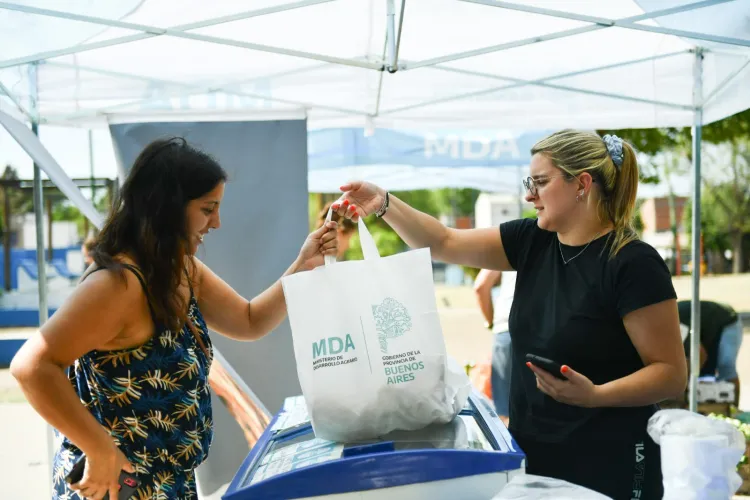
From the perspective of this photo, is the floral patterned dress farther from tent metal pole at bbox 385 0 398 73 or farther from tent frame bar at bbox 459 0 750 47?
tent frame bar at bbox 459 0 750 47

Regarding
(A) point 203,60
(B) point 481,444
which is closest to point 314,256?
(B) point 481,444

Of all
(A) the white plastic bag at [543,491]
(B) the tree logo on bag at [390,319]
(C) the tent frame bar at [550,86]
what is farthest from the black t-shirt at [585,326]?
(C) the tent frame bar at [550,86]

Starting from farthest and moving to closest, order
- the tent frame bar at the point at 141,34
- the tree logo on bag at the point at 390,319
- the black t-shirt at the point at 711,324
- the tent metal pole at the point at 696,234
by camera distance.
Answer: the black t-shirt at the point at 711,324 → the tent metal pole at the point at 696,234 → the tent frame bar at the point at 141,34 → the tree logo on bag at the point at 390,319

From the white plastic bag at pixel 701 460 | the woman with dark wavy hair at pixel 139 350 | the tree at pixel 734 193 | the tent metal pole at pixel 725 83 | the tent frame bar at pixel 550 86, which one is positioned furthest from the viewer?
the tree at pixel 734 193

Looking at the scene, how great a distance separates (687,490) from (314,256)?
1104mm

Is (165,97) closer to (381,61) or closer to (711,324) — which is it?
(381,61)

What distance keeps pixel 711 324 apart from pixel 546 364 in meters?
4.75

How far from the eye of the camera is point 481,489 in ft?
4.46

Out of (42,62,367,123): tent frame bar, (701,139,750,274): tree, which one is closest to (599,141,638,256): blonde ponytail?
(42,62,367,123): tent frame bar

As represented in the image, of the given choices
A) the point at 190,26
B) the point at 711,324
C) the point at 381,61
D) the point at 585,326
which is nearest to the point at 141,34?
the point at 190,26

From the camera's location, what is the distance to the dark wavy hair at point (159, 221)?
5.02ft

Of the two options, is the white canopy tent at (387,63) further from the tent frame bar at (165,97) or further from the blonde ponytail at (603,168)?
the blonde ponytail at (603,168)

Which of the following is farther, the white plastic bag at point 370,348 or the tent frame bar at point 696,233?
the tent frame bar at point 696,233

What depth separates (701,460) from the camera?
101cm
